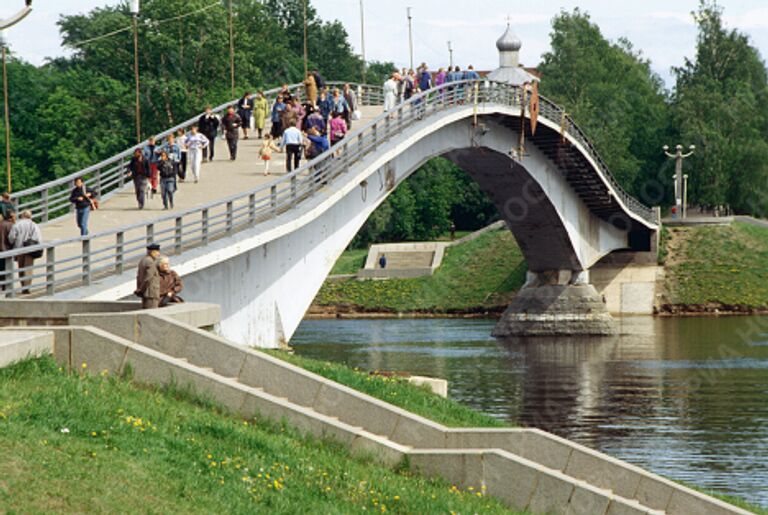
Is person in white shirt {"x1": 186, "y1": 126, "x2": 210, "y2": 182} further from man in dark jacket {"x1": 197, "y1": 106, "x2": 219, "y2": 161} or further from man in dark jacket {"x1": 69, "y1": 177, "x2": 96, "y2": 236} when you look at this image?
man in dark jacket {"x1": 69, "y1": 177, "x2": 96, "y2": 236}

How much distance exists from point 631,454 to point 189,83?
55.5 m

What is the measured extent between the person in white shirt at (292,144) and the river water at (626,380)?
732cm

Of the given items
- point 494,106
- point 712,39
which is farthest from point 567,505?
point 712,39

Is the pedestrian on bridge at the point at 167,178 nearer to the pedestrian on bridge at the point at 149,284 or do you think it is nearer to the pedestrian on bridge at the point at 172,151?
the pedestrian on bridge at the point at 172,151

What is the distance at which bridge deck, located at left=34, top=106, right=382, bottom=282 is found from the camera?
29906 millimetres

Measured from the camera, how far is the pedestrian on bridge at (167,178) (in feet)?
105

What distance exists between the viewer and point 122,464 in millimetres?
13164

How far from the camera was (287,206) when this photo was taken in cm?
3180

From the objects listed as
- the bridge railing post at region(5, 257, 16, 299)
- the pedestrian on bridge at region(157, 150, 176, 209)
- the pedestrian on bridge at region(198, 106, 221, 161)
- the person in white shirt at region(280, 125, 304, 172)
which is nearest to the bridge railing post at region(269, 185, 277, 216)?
the pedestrian on bridge at region(157, 150, 176, 209)

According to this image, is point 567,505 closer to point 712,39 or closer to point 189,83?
point 189,83

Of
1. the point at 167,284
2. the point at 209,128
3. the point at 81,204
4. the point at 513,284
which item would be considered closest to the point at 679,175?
the point at 513,284

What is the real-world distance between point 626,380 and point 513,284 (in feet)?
114

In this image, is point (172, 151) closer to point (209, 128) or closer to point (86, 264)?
point (209, 128)

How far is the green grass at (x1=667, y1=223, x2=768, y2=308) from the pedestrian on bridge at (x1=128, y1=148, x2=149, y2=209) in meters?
46.7
